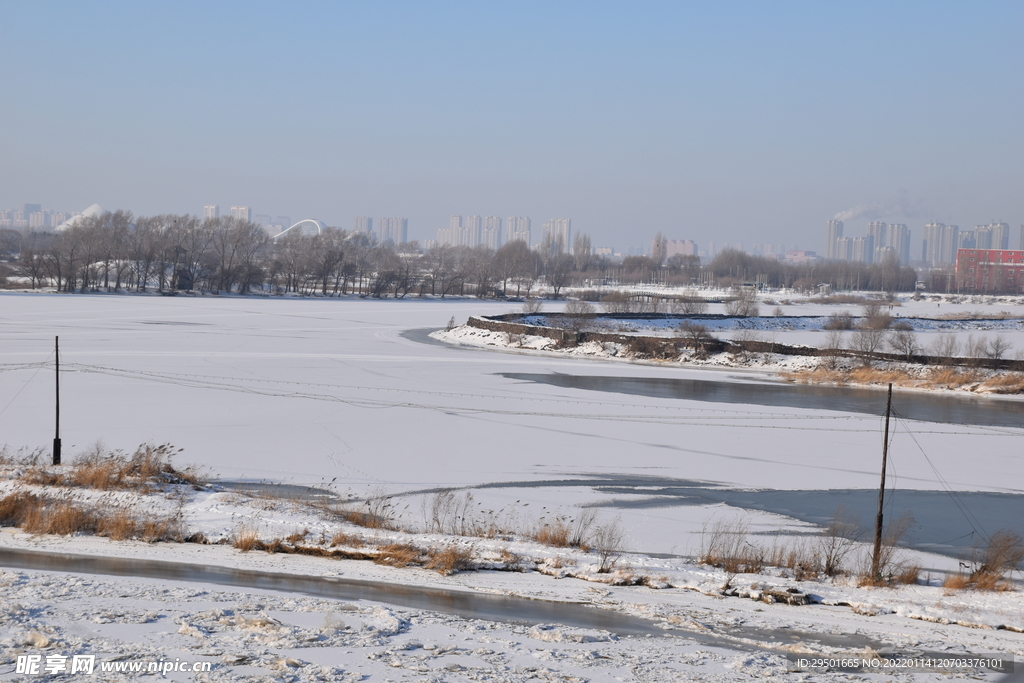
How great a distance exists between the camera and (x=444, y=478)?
44.0ft

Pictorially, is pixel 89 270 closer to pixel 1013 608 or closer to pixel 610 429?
pixel 610 429

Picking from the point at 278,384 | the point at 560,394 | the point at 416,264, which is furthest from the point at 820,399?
the point at 416,264

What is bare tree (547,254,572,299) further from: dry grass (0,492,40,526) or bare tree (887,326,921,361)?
dry grass (0,492,40,526)

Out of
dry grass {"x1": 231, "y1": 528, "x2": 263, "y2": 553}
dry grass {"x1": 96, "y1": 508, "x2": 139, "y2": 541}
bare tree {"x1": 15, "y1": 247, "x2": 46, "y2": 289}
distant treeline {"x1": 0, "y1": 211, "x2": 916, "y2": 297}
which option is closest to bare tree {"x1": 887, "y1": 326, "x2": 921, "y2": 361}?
dry grass {"x1": 231, "y1": 528, "x2": 263, "y2": 553}

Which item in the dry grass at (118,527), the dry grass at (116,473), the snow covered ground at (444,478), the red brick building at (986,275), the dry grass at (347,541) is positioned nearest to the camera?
the snow covered ground at (444,478)

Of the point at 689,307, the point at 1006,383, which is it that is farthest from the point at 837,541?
the point at 689,307

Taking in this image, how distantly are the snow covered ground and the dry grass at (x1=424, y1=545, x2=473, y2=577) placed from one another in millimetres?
182

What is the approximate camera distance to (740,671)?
6.27m

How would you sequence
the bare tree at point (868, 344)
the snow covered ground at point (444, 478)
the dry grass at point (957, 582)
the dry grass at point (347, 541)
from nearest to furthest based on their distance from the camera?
the snow covered ground at point (444, 478)
the dry grass at point (957, 582)
the dry grass at point (347, 541)
the bare tree at point (868, 344)

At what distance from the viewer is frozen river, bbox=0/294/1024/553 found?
44.2 feet

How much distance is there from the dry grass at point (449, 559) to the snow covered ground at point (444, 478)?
0.18m

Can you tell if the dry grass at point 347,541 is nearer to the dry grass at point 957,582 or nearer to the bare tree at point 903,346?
the dry grass at point 957,582

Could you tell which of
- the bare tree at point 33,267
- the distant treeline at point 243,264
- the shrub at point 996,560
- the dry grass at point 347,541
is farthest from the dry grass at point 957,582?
the bare tree at point 33,267

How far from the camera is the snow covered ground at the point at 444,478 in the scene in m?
6.49
